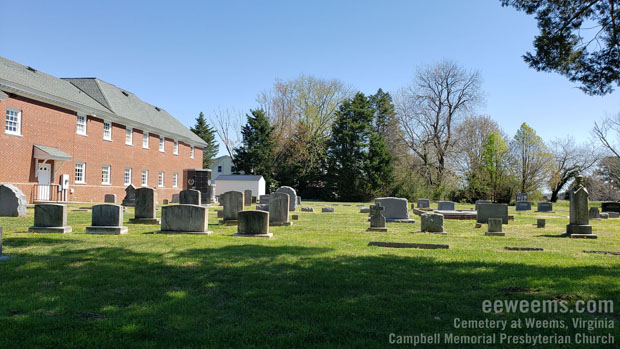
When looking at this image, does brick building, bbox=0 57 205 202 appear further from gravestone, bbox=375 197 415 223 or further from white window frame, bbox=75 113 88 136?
gravestone, bbox=375 197 415 223

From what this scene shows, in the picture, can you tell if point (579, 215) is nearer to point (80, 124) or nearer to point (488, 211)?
point (488, 211)

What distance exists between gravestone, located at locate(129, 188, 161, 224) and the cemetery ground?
5.28 m

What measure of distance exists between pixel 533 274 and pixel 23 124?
28.4 metres

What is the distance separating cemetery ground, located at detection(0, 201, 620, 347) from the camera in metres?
4.19

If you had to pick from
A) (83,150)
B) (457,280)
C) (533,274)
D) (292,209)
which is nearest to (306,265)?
(457,280)

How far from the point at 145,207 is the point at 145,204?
116 millimetres

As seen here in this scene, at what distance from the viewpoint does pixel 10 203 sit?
16016 millimetres

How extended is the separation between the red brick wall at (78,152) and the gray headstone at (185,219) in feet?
Answer: 58.7

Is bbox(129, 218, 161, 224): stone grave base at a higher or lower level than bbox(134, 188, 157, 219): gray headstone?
lower

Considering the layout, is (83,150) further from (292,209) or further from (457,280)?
(457,280)

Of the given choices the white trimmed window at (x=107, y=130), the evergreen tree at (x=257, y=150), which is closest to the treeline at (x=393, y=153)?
the evergreen tree at (x=257, y=150)

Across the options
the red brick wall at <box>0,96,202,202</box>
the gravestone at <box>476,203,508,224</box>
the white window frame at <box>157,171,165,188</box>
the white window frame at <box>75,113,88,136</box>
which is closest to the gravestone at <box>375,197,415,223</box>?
the gravestone at <box>476,203,508,224</box>

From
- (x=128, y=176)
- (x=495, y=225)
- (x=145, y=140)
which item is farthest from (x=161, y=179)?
(x=495, y=225)

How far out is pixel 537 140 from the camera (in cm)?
4791
